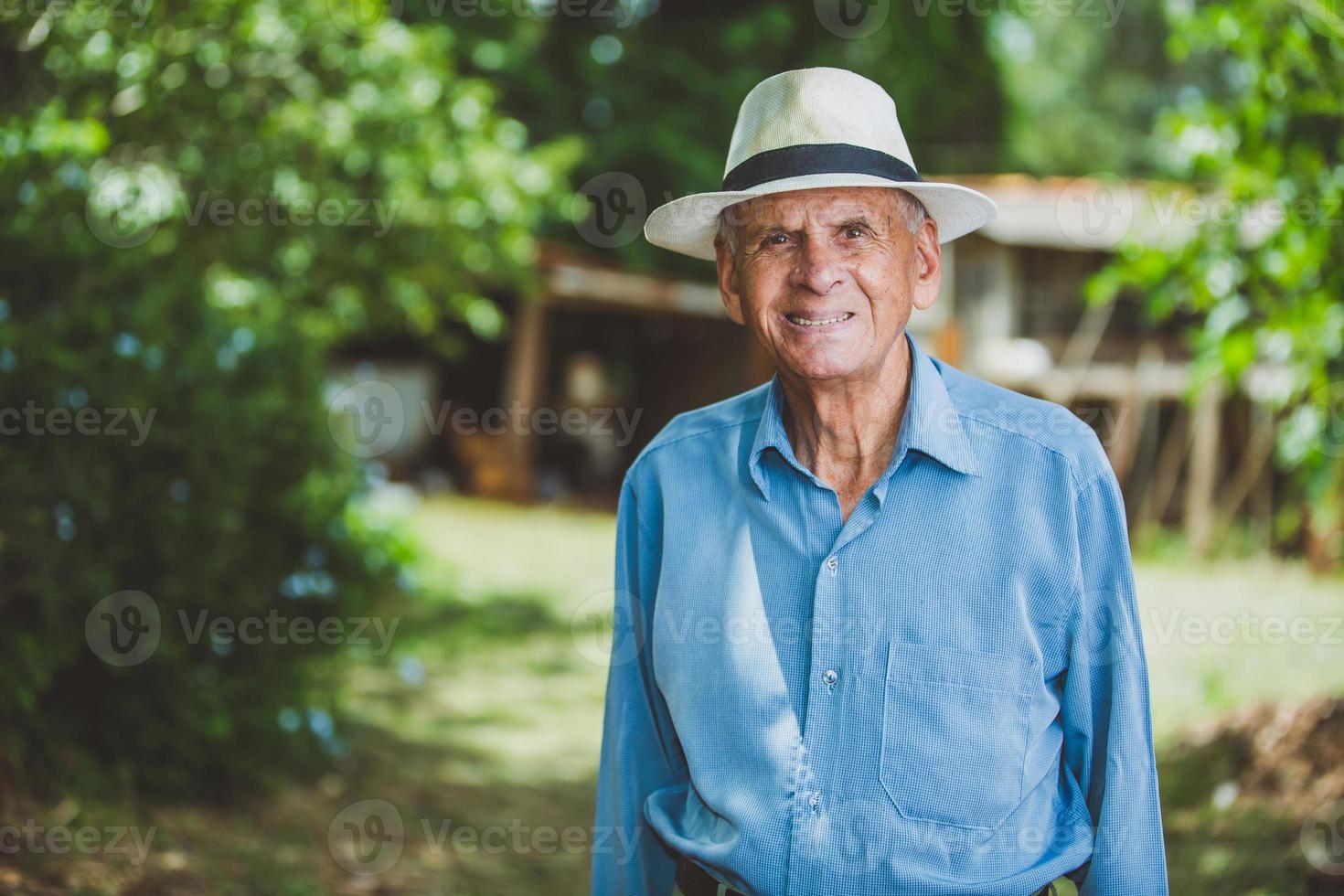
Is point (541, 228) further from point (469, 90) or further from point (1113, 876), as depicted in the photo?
point (1113, 876)

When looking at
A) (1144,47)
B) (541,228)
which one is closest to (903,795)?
(541,228)

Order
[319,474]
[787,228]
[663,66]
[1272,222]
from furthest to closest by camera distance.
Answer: [663,66] → [319,474] → [1272,222] → [787,228]

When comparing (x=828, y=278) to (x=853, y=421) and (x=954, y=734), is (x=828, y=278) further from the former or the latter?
(x=954, y=734)

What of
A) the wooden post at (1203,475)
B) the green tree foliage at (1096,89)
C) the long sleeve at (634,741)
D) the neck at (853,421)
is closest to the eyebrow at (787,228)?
the neck at (853,421)

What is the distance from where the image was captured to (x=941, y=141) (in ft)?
81.1

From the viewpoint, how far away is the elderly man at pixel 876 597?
2084mm

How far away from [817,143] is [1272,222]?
3.38 metres

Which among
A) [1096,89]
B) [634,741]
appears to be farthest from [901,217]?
[1096,89]

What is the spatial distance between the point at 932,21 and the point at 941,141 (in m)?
3.90

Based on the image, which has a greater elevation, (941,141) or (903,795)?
(941,141)

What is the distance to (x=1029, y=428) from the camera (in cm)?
218

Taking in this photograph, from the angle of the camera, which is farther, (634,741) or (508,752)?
(508,752)

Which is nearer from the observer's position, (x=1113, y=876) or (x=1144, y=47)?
(x=1113, y=876)

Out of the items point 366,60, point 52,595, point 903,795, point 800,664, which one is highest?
point 366,60
